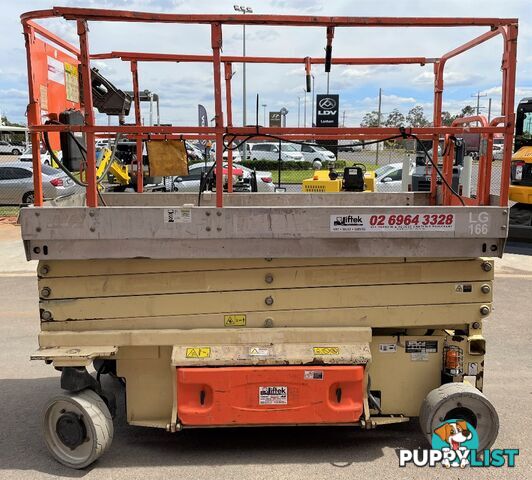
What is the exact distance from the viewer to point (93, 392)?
3727 millimetres

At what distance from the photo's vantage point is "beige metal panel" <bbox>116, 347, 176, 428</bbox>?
367 centimetres

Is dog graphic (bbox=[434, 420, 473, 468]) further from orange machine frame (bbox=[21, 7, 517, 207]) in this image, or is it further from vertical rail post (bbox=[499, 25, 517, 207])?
vertical rail post (bbox=[499, 25, 517, 207])

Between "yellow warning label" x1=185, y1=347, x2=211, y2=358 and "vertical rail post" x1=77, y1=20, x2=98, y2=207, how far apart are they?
107 centimetres

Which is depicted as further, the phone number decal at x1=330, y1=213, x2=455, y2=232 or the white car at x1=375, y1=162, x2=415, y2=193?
the white car at x1=375, y1=162, x2=415, y2=193

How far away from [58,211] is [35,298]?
491 cm

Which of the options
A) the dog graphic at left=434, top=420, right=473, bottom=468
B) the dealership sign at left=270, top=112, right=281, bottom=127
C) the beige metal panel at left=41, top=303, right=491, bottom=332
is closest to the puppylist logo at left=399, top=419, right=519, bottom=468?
the dog graphic at left=434, top=420, right=473, bottom=468

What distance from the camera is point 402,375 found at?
12.5ft

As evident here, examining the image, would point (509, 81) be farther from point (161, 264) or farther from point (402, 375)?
point (161, 264)

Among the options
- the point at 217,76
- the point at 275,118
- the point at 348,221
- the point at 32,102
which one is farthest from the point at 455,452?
the point at 275,118

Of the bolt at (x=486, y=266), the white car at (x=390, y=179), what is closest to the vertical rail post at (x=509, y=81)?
the bolt at (x=486, y=266)

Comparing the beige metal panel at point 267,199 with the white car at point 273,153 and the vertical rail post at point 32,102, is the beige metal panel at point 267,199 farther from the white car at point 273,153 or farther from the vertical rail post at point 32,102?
the white car at point 273,153

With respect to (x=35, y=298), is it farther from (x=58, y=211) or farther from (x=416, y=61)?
(x=416, y=61)

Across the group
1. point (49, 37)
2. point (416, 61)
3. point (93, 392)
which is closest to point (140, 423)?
point (93, 392)

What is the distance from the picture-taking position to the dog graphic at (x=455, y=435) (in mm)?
3666
